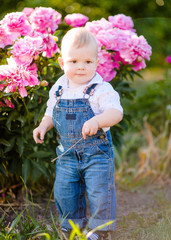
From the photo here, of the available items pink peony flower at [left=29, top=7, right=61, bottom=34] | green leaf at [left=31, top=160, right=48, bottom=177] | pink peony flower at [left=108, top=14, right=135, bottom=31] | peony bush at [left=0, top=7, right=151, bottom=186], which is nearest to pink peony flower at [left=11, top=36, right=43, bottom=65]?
peony bush at [left=0, top=7, right=151, bottom=186]

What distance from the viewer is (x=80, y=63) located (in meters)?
2.04

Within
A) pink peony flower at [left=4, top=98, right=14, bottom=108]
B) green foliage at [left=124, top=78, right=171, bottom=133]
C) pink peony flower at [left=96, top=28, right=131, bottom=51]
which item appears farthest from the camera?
green foliage at [left=124, top=78, right=171, bottom=133]

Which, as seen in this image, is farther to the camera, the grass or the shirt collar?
the grass

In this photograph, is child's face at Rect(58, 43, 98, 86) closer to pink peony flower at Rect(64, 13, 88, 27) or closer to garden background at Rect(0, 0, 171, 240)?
garden background at Rect(0, 0, 171, 240)

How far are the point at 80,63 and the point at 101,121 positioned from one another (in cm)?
38

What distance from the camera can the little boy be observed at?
2020 millimetres

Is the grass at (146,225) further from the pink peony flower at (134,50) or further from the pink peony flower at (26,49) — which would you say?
the pink peony flower at (26,49)

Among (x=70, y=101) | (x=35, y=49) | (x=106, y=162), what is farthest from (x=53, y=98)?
(x=106, y=162)

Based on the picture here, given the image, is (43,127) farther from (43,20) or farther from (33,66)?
(43,20)

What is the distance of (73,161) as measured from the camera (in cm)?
214

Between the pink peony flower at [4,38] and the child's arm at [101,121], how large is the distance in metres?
1.04

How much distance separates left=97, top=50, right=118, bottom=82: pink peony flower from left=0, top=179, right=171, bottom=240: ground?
1.09 metres

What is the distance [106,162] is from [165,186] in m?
1.65

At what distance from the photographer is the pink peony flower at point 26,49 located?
2312mm
